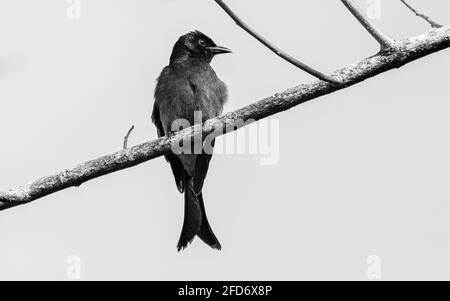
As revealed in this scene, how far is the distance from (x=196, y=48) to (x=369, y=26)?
9.62 feet

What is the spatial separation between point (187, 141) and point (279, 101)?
2.16ft

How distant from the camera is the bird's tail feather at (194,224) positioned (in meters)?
5.09

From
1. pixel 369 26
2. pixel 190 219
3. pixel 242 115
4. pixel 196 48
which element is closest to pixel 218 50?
pixel 196 48

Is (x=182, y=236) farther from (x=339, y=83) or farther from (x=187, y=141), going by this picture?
(x=339, y=83)

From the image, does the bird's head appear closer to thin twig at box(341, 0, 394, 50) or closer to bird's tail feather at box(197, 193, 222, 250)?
bird's tail feather at box(197, 193, 222, 250)

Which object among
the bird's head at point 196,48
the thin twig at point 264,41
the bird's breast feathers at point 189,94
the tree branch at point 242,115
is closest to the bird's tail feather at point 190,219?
the bird's breast feathers at point 189,94

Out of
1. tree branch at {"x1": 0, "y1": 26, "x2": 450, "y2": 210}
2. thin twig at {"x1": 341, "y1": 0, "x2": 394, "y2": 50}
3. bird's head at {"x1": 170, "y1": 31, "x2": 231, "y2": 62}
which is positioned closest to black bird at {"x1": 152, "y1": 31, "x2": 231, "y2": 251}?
bird's head at {"x1": 170, "y1": 31, "x2": 231, "y2": 62}

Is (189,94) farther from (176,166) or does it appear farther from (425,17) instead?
(425,17)

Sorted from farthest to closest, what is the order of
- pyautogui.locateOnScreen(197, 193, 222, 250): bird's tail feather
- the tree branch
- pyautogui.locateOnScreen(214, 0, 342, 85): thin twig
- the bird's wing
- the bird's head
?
the bird's head < the bird's wing < pyautogui.locateOnScreen(197, 193, 222, 250): bird's tail feather < the tree branch < pyautogui.locateOnScreen(214, 0, 342, 85): thin twig

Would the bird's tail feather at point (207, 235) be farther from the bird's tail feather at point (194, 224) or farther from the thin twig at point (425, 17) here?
the thin twig at point (425, 17)

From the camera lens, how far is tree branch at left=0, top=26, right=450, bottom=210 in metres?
3.02

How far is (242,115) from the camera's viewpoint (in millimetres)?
3256

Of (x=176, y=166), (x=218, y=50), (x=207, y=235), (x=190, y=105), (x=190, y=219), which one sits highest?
(x=218, y=50)

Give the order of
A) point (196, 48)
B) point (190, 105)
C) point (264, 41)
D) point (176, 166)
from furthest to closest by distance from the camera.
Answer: point (196, 48) < point (176, 166) < point (190, 105) < point (264, 41)
